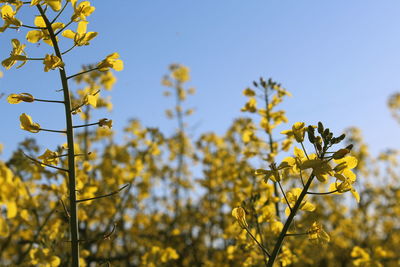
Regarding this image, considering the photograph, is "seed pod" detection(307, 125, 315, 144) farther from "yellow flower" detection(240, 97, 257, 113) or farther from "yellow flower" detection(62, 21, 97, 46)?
"yellow flower" detection(240, 97, 257, 113)

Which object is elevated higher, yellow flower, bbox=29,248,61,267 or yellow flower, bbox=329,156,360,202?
yellow flower, bbox=329,156,360,202

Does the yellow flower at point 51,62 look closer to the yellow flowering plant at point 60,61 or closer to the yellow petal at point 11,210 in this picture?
the yellow flowering plant at point 60,61

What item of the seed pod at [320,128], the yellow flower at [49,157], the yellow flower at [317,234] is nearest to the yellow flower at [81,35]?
the yellow flower at [49,157]

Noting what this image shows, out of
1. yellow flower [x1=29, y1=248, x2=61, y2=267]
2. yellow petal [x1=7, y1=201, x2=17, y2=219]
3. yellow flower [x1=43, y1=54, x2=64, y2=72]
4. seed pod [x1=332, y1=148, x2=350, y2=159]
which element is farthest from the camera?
yellow flower [x1=29, y1=248, x2=61, y2=267]

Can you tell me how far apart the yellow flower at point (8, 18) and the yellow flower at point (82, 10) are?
36cm

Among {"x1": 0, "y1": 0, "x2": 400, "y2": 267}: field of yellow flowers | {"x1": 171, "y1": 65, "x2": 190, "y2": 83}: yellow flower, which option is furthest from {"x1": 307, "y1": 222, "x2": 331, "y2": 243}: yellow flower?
{"x1": 171, "y1": 65, "x2": 190, "y2": 83}: yellow flower

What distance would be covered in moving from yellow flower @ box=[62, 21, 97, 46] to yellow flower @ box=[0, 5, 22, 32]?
1.00ft

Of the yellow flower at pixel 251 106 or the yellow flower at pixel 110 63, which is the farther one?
the yellow flower at pixel 251 106

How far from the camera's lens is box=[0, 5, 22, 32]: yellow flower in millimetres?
2596

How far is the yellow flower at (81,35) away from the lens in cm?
269

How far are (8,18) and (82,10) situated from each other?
1.57 feet

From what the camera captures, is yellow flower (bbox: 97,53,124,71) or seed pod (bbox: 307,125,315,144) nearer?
seed pod (bbox: 307,125,315,144)

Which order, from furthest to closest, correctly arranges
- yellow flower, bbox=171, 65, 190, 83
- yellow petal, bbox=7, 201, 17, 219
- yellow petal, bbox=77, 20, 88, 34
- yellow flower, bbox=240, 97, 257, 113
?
yellow flower, bbox=171, 65, 190, 83
yellow flower, bbox=240, 97, 257, 113
yellow petal, bbox=77, 20, 88, 34
yellow petal, bbox=7, 201, 17, 219

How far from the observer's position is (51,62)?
96.3 inches
